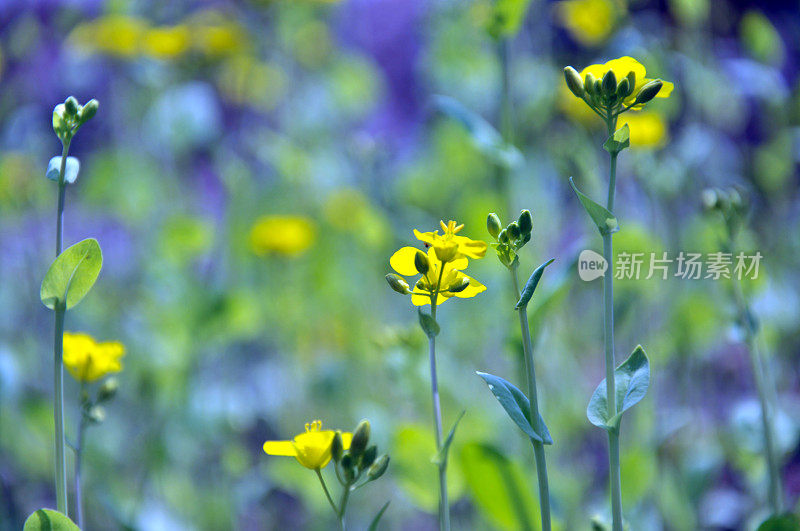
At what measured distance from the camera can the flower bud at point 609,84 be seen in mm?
552

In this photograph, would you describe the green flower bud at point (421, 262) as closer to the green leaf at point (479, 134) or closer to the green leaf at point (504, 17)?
the green leaf at point (479, 134)

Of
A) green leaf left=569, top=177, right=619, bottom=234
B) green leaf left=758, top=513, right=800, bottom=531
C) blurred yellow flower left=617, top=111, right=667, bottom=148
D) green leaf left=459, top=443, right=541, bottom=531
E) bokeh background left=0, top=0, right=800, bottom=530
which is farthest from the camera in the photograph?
blurred yellow flower left=617, top=111, right=667, bottom=148

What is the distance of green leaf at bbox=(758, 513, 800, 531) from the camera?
2.25 ft

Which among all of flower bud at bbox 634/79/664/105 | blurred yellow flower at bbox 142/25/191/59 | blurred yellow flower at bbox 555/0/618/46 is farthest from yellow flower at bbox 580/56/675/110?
blurred yellow flower at bbox 142/25/191/59

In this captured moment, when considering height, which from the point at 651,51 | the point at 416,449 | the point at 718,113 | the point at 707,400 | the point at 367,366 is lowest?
the point at 707,400

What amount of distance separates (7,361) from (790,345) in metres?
1.63

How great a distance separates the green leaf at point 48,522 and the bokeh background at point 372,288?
409mm

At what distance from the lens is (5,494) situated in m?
1.11

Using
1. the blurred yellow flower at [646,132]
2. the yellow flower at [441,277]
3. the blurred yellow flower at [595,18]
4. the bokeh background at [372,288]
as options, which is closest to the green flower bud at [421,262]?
the yellow flower at [441,277]

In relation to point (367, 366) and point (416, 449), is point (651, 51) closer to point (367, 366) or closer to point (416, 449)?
point (367, 366)

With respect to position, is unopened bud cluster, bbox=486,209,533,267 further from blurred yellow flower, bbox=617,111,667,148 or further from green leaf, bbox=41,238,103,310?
blurred yellow flower, bbox=617,111,667,148

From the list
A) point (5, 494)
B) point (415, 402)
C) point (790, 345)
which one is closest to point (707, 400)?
point (790, 345)

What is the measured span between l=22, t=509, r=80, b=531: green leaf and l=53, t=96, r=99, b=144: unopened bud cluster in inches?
13.0

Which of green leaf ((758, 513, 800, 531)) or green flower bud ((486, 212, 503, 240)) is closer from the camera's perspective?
green flower bud ((486, 212, 503, 240))
